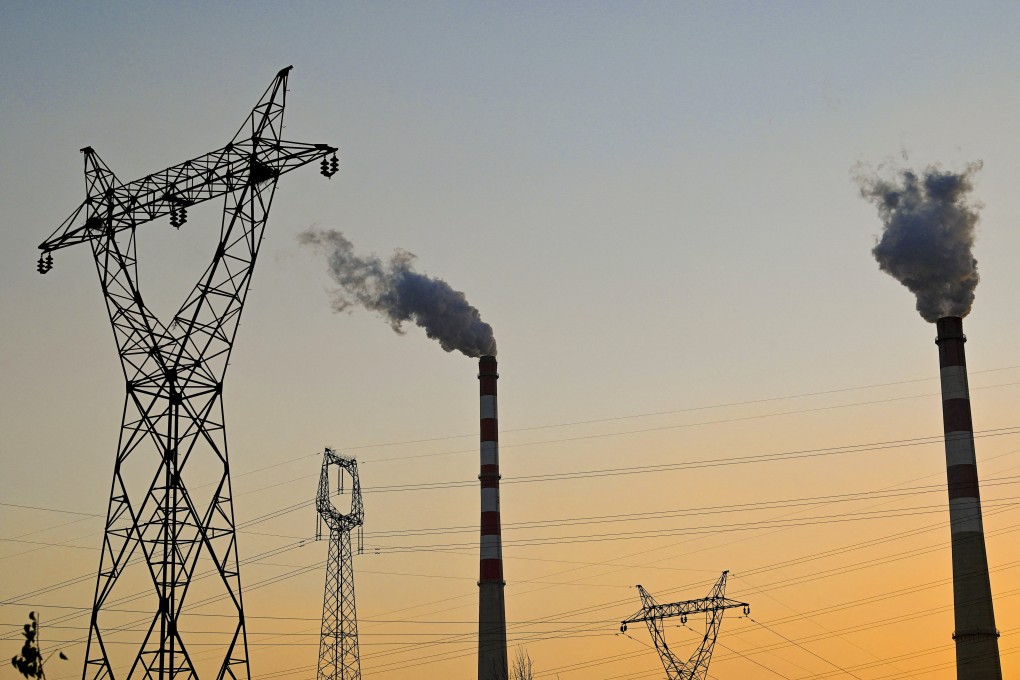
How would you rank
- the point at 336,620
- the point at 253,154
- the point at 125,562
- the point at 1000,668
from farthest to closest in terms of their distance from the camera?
the point at 336,620 < the point at 1000,668 < the point at 253,154 < the point at 125,562

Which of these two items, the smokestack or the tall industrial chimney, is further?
the smokestack

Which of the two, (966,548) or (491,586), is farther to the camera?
(491,586)

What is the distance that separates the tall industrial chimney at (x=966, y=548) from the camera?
53094mm

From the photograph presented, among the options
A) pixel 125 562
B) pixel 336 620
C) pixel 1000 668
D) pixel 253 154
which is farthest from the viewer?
pixel 336 620

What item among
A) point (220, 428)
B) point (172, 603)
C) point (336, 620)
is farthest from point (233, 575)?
point (336, 620)

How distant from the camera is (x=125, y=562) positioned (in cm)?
3023

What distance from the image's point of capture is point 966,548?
176 feet

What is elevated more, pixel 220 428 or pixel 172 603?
pixel 220 428

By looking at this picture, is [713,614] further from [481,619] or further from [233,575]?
[233,575]

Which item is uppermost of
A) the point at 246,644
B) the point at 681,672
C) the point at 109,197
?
the point at 109,197

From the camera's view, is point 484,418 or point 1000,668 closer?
point 1000,668

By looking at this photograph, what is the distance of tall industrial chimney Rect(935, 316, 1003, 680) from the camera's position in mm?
53094

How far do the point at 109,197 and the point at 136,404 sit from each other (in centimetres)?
587

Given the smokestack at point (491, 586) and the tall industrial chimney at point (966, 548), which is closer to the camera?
the tall industrial chimney at point (966, 548)
